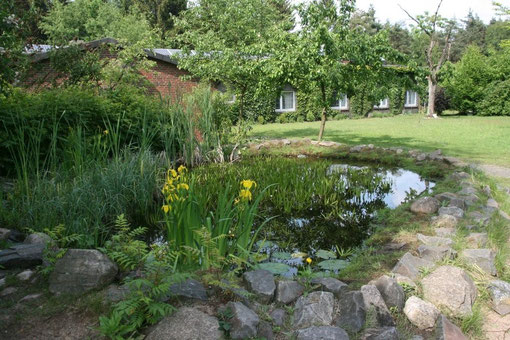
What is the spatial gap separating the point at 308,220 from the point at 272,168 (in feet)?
6.89

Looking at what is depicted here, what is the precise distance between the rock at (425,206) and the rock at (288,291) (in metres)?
2.47

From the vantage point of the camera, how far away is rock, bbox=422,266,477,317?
230cm

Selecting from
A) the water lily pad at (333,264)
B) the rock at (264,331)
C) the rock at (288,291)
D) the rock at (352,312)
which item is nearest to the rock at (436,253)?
the water lily pad at (333,264)

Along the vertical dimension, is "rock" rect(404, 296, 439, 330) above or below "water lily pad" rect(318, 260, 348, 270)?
above

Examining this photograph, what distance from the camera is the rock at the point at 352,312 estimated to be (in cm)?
208

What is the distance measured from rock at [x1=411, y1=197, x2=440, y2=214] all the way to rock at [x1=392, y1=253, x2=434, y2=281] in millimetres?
1629

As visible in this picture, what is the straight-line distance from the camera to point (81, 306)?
1995 mm

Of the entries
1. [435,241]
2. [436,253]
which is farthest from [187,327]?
[435,241]

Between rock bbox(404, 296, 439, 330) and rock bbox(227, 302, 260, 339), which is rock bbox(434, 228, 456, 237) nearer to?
rock bbox(404, 296, 439, 330)

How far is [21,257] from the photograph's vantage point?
2.48 meters

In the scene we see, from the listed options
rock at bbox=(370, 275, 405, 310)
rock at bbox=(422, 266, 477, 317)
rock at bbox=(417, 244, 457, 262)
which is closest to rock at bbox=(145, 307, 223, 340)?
rock at bbox=(370, 275, 405, 310)

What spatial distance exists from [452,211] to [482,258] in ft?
4.09

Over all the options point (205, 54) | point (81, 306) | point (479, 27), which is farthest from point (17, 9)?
point (479, 27)


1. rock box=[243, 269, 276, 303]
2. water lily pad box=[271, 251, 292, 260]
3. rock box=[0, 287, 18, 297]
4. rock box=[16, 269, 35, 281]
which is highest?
rock box=[16, 269, 35, 281]
